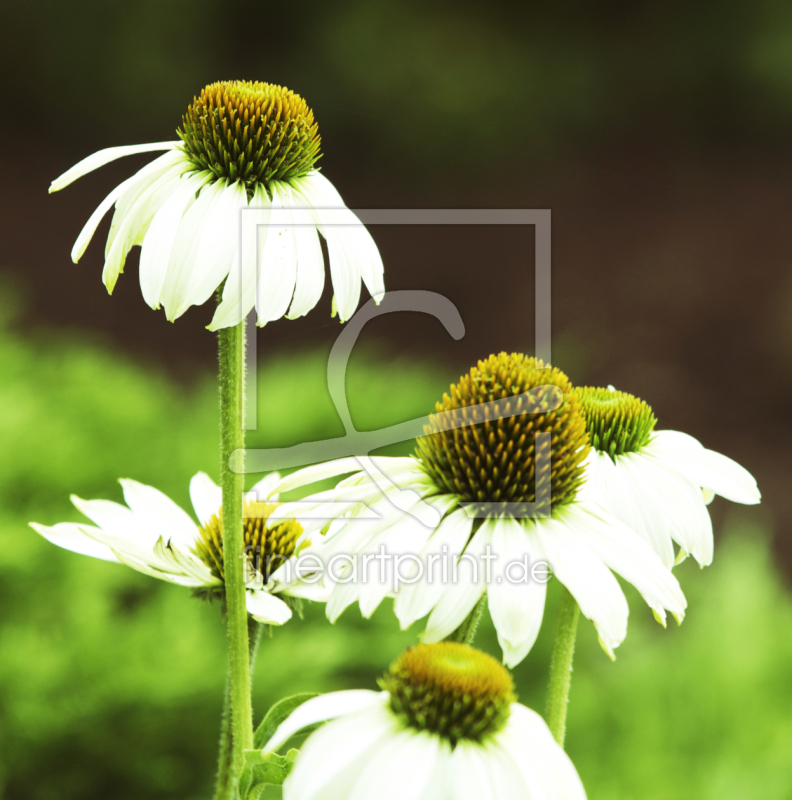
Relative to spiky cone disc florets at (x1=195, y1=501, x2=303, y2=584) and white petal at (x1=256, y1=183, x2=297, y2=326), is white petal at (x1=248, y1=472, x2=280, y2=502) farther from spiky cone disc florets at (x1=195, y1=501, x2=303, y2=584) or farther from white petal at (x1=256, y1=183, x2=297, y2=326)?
white petal at (x1=256, y1=183, x2=297, y2=326)

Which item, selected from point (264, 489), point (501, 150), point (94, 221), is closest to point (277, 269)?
point (94, 221)

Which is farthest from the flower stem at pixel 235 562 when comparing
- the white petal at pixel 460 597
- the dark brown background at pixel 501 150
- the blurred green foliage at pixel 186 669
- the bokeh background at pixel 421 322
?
the dark brown background at pixel 501 150

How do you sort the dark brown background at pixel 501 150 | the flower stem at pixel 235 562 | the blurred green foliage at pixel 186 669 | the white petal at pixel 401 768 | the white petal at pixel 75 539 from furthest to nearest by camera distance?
1. the dark brown background at pixel 501 150
2. the blurred green foliage at pixel 186 669
3. the white petal at pixel 75 539
4. the flower stem at pixel 235 562
5. the white petal at pixel 401 768

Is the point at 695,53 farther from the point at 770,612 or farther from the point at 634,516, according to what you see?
the point at 634,516

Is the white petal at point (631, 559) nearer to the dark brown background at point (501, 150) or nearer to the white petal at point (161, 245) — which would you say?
the white petal at point (161, 245)

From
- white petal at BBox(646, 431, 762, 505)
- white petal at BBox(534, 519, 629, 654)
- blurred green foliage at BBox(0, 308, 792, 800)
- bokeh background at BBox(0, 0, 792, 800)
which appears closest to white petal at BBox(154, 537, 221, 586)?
white petal at BBox(534, 519, 629, 654)

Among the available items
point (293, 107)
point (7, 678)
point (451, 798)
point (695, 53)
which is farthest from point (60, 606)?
point (695, 53)

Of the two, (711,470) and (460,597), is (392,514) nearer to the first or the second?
(460,597)
